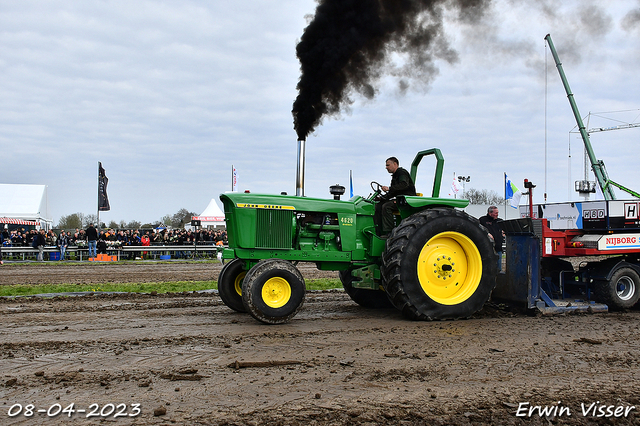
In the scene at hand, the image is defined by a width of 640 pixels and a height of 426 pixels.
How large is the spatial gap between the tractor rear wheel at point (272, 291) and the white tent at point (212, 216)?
95.5 feet

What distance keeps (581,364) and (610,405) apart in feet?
3.43

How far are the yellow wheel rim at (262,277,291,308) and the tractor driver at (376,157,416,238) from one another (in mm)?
1584

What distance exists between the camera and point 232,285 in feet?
24.2

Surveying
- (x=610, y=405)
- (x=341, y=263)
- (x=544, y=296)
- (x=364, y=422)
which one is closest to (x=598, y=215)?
(x=544, y=296)

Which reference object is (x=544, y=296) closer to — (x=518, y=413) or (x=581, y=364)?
(x=581, y=364)

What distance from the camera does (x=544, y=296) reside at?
286 inches

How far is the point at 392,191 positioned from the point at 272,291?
2.07 m

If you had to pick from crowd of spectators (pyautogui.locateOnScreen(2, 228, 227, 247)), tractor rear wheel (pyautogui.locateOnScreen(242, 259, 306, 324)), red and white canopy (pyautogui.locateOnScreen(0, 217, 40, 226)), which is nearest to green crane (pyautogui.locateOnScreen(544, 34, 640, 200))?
crowd of spectators (pyautogui.locateOnScreen(2, 228, 227, 247))

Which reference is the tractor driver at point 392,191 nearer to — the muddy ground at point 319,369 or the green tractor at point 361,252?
the green tractor at point 361,252

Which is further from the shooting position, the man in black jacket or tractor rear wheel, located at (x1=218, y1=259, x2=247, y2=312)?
the man in black jacket

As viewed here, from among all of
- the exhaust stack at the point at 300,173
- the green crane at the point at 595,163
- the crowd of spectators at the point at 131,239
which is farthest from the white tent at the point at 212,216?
the exhaust stack at the point at 300,173

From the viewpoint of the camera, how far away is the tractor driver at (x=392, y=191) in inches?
279

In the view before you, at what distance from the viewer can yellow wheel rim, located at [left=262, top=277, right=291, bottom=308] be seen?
6262 mm

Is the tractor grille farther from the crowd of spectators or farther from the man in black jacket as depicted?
the crowd of spectators
